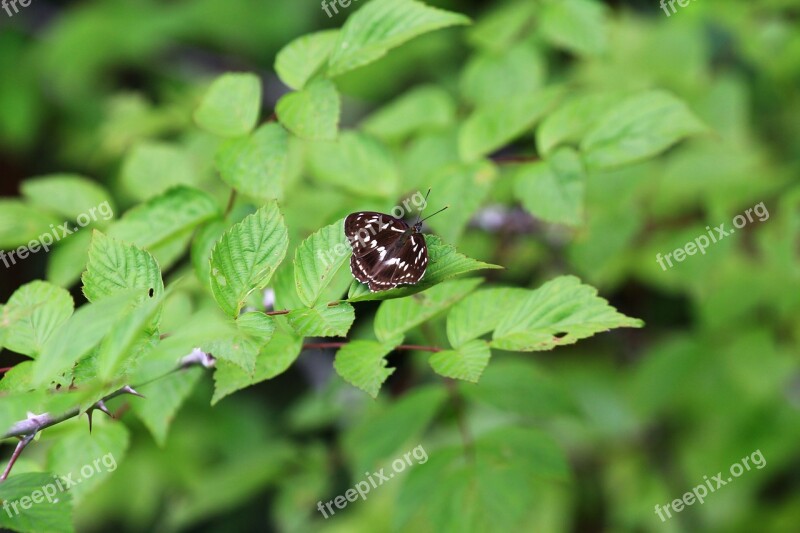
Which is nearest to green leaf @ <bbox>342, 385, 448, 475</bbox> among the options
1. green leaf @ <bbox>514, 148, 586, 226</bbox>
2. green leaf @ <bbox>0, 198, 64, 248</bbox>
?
green leaf @ <bbox>514, 148, 586, 226</bbox>

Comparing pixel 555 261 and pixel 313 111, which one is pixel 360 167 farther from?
pixel 555 261

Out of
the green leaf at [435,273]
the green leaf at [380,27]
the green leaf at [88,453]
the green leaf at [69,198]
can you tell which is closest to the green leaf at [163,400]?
the green leaf at [88,453]

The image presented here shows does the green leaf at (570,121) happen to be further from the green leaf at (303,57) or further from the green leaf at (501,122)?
the green leaf at (303,57)

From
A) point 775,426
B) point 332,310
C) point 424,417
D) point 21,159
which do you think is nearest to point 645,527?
point 775,426

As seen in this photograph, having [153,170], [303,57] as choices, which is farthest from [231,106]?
[153,170]

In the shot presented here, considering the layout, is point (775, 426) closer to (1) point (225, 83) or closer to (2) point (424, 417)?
(2) point (424, 417)
